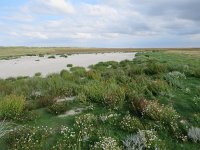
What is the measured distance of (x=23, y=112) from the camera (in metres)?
10.5

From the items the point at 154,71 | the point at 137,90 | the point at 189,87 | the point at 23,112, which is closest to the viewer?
the point at 23,112

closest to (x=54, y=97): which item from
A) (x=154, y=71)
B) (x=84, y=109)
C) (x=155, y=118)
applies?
(x=84, y=109)

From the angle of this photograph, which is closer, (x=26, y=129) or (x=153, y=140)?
(x=153, y=140)

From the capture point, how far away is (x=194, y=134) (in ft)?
27.8

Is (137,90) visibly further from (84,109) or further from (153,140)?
(153,140)

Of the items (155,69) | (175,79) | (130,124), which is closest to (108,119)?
(130,124)

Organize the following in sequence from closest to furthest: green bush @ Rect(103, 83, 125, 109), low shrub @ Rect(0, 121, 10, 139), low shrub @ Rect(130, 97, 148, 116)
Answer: low shrub @ Rect(0, 121, 10, 139), low shrub @ Rect(130, 97, 148, 116), green bush @ Rect(103, 83, 125, 109)

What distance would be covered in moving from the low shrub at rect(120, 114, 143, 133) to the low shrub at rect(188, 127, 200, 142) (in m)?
1.24

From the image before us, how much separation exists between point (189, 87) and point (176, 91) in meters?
0.95

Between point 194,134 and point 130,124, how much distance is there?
1.65 m

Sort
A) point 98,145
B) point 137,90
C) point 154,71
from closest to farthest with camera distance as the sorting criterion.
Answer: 1. point 98,145
2. point 137,90
3. point 154,71

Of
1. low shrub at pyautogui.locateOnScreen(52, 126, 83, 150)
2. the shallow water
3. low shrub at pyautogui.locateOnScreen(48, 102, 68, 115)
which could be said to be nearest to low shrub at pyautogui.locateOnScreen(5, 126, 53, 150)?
low shrub at pyautogui.locateOnScreen(52, 126, 83, 150)

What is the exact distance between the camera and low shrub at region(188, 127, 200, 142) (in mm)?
8359

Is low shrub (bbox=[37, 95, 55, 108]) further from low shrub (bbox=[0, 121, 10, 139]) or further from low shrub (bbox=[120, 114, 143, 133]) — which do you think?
low shrub (bbox=[120, 114, 143, 133])
